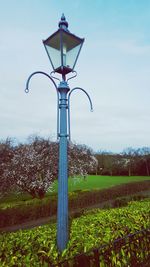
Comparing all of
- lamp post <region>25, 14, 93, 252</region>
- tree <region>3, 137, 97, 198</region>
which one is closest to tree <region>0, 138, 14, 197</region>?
tree <region>3, 137, 97, 198</region>

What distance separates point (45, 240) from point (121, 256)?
1.34 metres

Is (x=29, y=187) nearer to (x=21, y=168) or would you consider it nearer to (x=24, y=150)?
(x=21, y=168)

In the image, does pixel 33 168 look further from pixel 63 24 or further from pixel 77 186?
pixel 63 24

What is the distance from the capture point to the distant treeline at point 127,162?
5880 cm

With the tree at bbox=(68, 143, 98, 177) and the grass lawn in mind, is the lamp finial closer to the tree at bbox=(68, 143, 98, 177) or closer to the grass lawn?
the tree at bbox=(68, 143, 98, 177)

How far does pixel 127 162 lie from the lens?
60844 mm

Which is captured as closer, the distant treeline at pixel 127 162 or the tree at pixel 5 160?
the tree at pixel 5 160

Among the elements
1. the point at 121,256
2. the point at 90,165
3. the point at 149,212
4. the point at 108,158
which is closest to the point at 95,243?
the point at 121,256

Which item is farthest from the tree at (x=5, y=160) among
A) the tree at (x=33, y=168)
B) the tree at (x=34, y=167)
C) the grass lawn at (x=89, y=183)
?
the grass lawn at (x=89, y=183)

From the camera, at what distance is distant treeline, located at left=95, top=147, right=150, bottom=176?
58803mm

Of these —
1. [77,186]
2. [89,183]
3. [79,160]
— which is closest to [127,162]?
[89,183]

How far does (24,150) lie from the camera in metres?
26.6

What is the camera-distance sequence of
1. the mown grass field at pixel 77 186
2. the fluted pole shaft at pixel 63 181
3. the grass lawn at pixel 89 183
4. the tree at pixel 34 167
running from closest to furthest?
the fluted pole shaft at pixel 63 181 < the tree at pixel 34 167 < the mown grass field at pixel 77 186 < the grass lawn at pixel 89 183

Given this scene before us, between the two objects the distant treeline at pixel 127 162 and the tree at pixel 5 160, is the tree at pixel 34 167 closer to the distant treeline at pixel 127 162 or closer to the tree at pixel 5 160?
the tree at pixel 5 160
